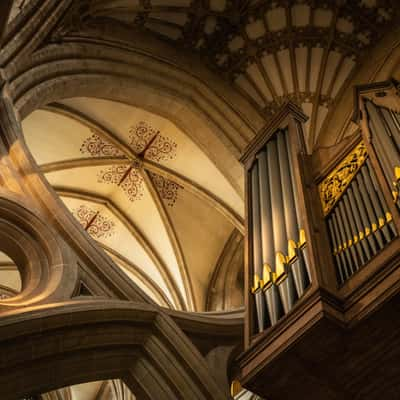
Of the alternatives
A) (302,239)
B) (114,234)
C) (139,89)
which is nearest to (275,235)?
(302,239)

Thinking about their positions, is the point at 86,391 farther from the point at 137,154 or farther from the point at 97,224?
the point at 137,154

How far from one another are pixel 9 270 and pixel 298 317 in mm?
8924

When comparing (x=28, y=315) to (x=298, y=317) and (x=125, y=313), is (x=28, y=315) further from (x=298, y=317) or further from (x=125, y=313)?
(x=298, y=317)

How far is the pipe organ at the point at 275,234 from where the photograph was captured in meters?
4.89

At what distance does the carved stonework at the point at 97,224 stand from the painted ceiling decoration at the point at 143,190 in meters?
0.02

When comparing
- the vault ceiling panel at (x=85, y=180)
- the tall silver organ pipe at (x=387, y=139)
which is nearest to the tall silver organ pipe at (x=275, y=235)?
the tall silver organ pipe at (x=387, y=139)

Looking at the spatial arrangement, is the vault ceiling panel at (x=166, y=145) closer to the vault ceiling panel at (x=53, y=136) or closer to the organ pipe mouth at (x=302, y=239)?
the vault ceiling panel at (x=53, y=136)

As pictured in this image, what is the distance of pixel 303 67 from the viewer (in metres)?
10.9

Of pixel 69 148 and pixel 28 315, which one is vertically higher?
pixel 69 148

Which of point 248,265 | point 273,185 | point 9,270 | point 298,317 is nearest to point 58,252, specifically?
point 248,265

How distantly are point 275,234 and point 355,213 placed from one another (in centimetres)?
82

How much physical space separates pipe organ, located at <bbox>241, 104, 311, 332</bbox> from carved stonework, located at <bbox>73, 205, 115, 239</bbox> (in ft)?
15.8

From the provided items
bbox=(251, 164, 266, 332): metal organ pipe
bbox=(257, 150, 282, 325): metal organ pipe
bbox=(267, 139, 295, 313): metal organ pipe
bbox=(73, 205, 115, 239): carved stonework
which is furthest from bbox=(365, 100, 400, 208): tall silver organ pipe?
bbox=(73, 205, 115, 239): carved stonework

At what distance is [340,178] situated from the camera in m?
5.86
